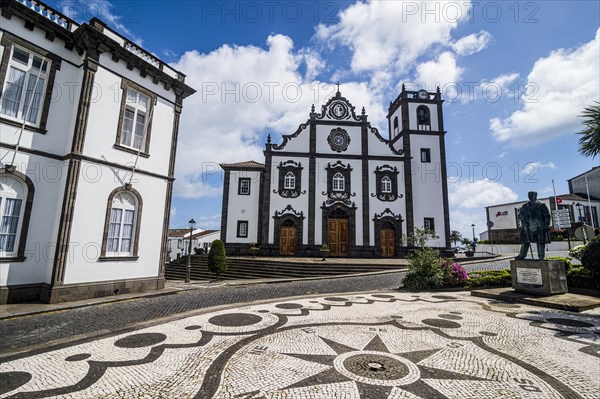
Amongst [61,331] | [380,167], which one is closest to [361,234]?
[380,167]

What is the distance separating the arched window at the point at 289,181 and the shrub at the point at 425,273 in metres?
14.1

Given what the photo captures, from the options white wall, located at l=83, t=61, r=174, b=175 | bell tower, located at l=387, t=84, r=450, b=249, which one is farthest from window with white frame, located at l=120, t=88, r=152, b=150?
bell tower, located at l=387, t=84, r=450, b=249

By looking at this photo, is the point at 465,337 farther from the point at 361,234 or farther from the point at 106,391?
the point at 361,234

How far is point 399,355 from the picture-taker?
4.82 m

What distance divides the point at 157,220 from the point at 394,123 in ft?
81.8

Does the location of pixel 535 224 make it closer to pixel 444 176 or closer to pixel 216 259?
pixel 216 259

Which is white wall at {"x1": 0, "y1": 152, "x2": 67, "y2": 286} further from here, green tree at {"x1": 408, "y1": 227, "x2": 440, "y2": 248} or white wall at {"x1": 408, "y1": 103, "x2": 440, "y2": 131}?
white wall at {"x1": 408, "y1": 103, "x2": 440, "y2": 131}

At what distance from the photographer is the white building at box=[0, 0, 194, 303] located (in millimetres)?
8383

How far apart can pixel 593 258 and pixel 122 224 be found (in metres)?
16.3

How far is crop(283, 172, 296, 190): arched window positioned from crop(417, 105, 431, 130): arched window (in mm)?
12722

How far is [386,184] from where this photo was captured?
84.5 feet

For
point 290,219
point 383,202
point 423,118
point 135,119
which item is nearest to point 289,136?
point 290,219

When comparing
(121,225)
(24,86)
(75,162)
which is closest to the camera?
(24,86)

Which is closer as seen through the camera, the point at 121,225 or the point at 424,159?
the point at 121,225
